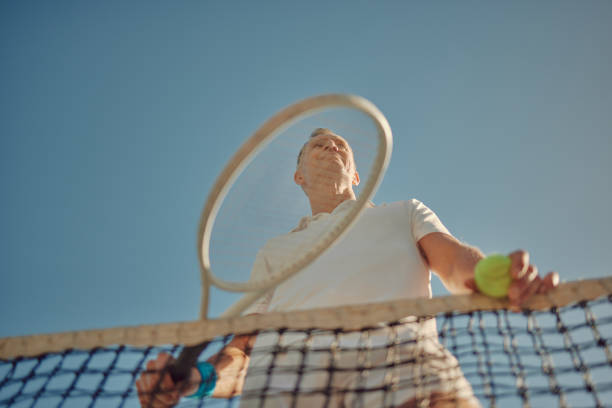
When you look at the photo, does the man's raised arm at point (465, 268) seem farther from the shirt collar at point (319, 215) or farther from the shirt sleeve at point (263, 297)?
the shirt sleeve at point (263, 297)

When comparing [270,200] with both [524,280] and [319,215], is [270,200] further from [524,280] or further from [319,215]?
[524,280]

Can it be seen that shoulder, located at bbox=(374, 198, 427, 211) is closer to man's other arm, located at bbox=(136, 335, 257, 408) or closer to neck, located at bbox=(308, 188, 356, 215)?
neck, located at bbox=(308, 188, 356, 215)

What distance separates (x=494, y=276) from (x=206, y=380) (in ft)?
4.20

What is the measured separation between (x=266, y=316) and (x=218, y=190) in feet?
1.82

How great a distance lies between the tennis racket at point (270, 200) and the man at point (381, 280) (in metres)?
0.12

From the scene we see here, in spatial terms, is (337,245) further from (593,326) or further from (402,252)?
(593,326)

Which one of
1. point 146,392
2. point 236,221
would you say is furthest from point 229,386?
point 236,221

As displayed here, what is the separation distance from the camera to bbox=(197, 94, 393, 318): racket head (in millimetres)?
2000

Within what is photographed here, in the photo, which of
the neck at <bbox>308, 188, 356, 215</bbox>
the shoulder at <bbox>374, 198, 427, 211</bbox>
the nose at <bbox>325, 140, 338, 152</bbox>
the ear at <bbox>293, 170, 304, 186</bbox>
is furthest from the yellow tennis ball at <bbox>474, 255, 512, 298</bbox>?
the ear at <bbox>293, 170, 304, 186</bbox>

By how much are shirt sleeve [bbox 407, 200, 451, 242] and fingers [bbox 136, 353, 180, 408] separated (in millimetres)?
1288

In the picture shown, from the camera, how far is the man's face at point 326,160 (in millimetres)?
3197

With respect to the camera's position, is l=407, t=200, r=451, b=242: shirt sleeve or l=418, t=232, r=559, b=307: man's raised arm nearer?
l=418, t=232, r=559, b=307: man's raised arm

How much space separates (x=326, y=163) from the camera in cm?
320

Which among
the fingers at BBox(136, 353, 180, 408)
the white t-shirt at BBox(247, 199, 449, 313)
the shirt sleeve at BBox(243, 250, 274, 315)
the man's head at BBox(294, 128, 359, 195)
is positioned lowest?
the fingers at BBox(136, 353, 180, 408)
